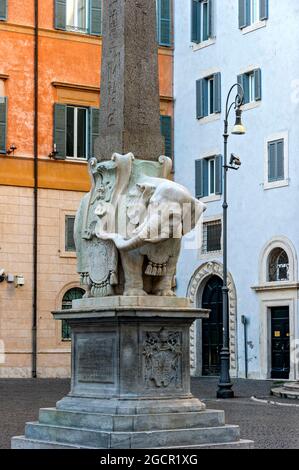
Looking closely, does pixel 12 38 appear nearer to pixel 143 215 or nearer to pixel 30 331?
pixel 30 331

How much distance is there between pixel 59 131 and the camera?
34.3 meters

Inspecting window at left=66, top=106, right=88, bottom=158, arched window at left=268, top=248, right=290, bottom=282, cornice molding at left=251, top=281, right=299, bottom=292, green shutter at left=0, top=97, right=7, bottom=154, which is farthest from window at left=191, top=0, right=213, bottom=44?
cornice molding at left=251, top=281, right=299, bottom=292

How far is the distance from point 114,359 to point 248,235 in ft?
76.1

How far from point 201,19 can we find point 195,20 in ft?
0.66

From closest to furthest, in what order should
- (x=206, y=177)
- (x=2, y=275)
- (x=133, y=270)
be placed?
(x=133, y=270) → (x=2, y=275) → (x=206, y=177)

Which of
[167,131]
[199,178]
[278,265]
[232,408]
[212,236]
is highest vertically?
[167,131]

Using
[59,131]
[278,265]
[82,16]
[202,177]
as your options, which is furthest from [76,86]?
[278,265]

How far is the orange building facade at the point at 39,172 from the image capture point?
33.3 metres

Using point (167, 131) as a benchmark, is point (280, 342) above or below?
below

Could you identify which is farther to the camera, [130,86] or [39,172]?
[39,172]

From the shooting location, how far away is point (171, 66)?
37375 millimetres

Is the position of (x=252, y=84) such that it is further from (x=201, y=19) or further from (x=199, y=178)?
(x=201, y=19)

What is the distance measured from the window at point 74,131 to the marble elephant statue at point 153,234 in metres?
23.0

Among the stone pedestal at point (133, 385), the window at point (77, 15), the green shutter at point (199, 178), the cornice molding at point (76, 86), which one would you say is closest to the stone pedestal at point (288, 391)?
the green shutter at point (199, 178)
